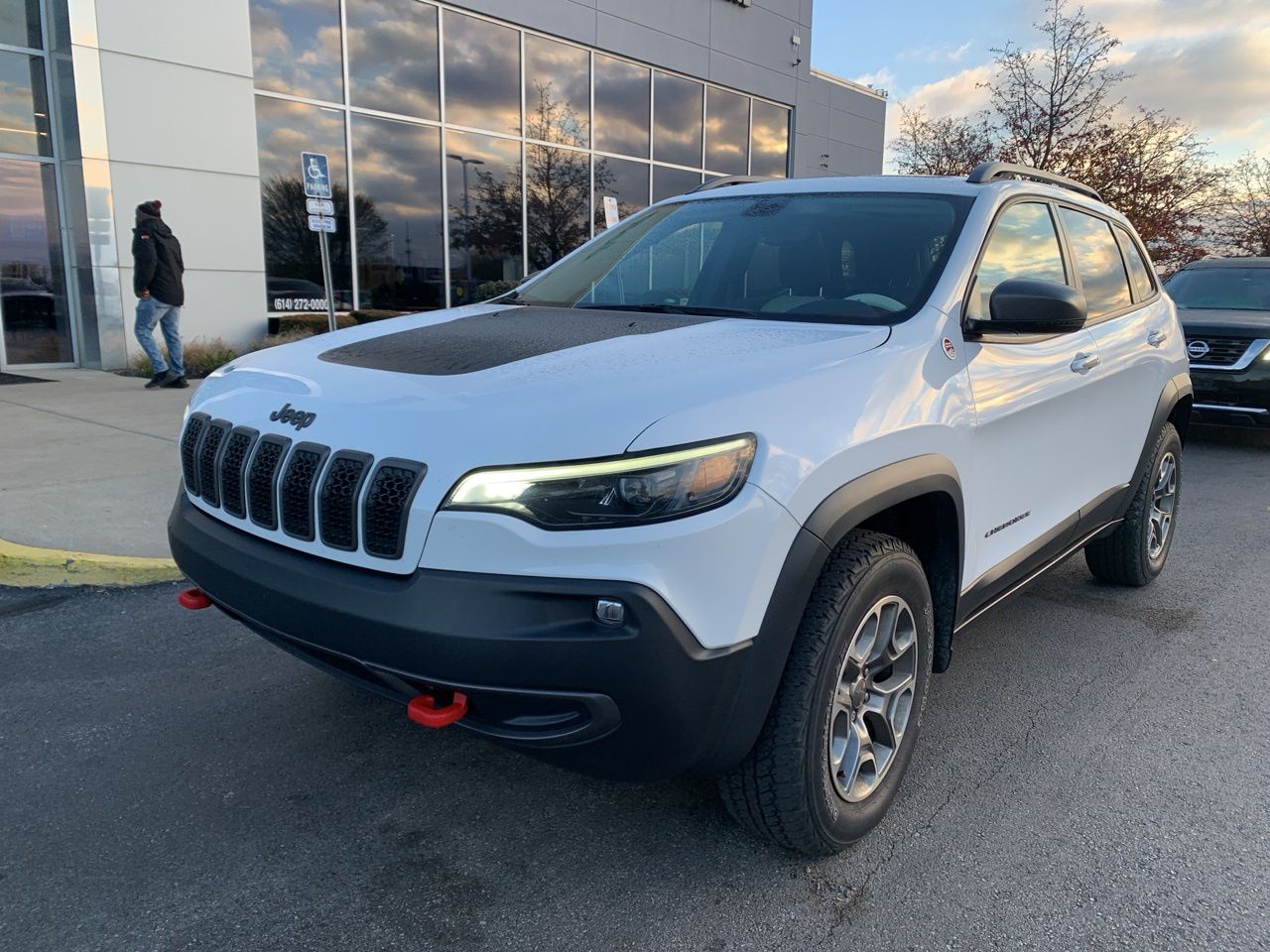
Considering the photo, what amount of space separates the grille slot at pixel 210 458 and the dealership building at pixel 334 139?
34.7 feet

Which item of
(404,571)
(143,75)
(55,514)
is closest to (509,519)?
(404,571)

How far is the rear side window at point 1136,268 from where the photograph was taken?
442 centimetres

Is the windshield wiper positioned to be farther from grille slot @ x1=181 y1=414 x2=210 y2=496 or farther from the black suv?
the black suv

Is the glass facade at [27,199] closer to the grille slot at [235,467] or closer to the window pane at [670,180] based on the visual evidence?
the window pane at [670,180]

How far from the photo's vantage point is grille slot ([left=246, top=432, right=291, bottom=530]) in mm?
2289

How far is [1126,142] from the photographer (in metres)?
18.3

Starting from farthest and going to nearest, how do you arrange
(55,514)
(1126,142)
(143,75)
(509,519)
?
(1126,142)
(143,75)
(55,514)
(509,519)

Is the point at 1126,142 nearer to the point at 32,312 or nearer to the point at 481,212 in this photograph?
the point at 481,212

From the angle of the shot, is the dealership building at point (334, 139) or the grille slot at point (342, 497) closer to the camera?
the grille slot at point (342, 497)

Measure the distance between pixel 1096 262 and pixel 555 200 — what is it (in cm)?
1409

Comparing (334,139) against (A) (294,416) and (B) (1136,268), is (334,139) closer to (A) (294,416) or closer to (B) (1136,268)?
(B) (1136,268)

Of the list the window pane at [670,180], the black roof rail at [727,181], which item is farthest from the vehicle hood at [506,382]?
the window pane at [670,180]

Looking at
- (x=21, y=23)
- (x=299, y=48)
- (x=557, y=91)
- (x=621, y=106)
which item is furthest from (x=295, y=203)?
(x=621, y=106)

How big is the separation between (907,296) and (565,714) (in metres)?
1.66
